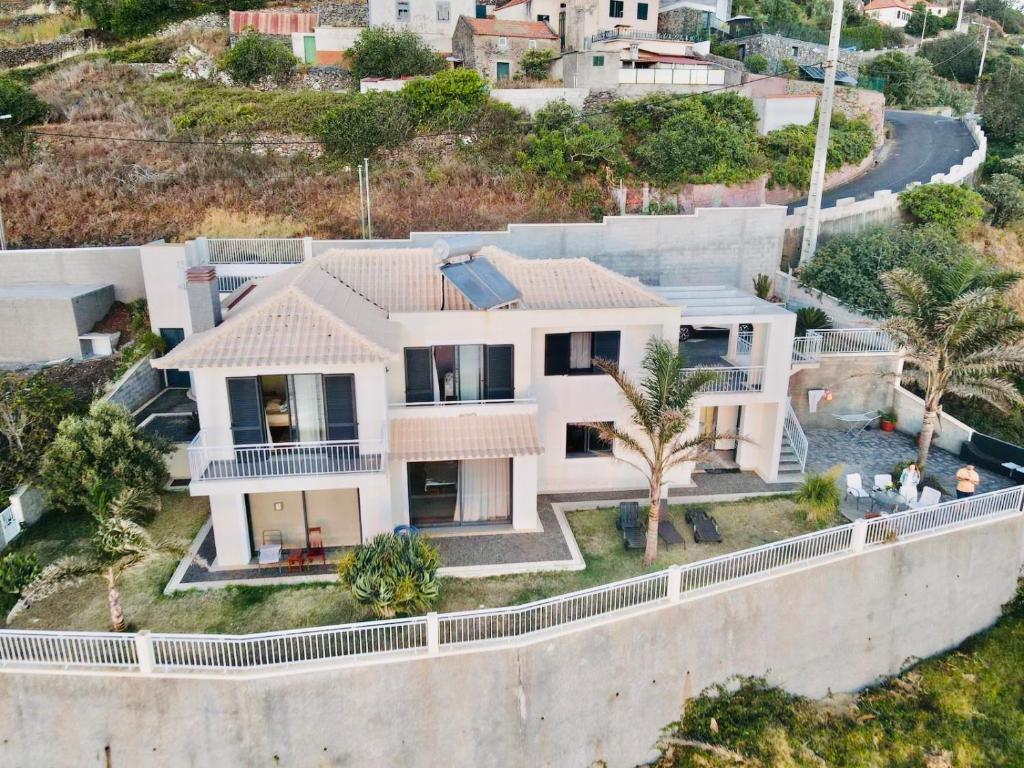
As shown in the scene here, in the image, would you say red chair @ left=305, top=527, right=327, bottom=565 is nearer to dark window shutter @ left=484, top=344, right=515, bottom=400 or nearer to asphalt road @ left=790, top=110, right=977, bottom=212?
dark window shutter @ left=484, top=344, right=515, bottom=400

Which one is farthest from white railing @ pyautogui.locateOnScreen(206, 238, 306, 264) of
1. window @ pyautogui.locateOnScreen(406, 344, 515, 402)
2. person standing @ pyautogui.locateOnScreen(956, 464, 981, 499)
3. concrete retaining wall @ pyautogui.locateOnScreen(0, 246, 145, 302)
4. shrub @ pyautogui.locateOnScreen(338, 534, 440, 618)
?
person standing @ pyautogui.locateOnScreen(956, 464, 981, 499)

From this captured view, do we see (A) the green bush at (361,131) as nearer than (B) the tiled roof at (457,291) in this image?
No

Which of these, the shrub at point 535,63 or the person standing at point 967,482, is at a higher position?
the shrub at point 535,63

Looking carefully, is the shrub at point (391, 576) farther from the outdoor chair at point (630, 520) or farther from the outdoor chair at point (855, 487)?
the outdoor chair at point (855, 487)

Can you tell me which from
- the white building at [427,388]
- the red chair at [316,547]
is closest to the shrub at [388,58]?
the white building at [427,388]

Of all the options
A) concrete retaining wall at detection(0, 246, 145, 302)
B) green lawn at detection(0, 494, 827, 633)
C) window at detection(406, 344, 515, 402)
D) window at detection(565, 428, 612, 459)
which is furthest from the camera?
concrete retaining wall at detection(0, 246, 145, 302)
